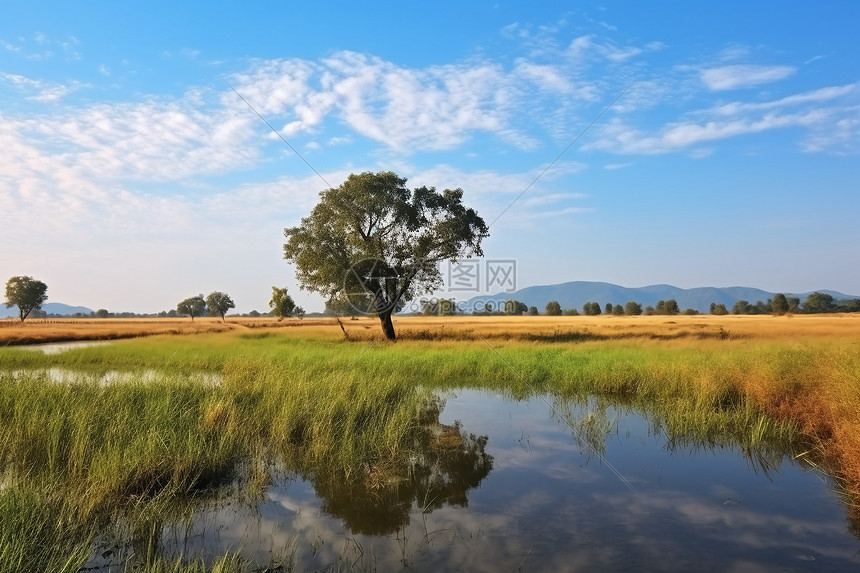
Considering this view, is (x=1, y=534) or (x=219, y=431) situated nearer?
(x=1, y=534)

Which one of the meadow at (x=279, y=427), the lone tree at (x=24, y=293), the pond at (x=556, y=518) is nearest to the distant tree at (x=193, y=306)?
the lone tree at (x=24, y=293)

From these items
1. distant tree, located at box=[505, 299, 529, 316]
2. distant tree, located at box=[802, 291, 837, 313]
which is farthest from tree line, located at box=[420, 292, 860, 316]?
distant tree, located at box=[505, 299, 529, 316]

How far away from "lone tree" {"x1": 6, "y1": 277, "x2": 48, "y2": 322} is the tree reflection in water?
12009cm

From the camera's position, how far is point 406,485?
7727 mm

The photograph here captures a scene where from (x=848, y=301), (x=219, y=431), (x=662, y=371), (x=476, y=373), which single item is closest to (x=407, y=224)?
(x=476, y=373)

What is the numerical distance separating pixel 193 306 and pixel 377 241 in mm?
124321

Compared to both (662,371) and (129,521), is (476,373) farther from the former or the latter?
(129,521)

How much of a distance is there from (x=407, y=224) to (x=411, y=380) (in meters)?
18.3

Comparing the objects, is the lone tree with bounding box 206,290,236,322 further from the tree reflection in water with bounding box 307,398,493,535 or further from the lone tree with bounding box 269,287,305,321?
the tree reflection in water with bounding box 307,398,493,535

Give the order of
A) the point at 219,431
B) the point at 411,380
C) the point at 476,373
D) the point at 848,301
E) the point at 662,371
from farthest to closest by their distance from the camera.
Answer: the point at 848,301, the point at 476,373, the point at 411,380, the point at 662,371, the point at 219,431

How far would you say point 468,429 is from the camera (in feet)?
37.9

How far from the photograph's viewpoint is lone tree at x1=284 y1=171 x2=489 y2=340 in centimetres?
3297

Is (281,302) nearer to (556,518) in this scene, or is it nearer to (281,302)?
(281,302)

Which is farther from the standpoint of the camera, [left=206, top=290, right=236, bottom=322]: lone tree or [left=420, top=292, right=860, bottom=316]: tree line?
[left=206, top=290, right=236, bottom=322]: lone tree
